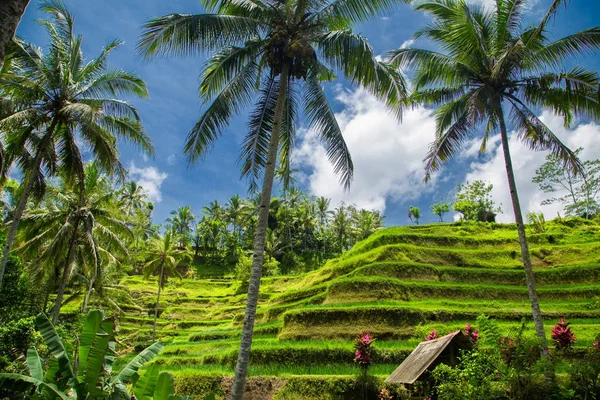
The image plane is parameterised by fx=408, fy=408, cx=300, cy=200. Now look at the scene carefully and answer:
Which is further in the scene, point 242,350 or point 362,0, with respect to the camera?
point 362,0

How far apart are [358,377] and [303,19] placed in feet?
35.3

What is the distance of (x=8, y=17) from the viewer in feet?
10.8

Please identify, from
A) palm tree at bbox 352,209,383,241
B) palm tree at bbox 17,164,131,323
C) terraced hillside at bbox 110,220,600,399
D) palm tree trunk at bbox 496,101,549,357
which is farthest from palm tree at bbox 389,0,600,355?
palm tree at bbox 352,209,383,241

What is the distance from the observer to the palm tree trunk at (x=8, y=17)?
128 inches

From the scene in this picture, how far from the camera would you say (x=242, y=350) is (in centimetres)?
769

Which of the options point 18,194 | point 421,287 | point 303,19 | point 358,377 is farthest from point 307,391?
point 18,194

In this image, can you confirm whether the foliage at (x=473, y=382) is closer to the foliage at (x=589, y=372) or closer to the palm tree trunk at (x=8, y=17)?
the foliage at (x=589, y=372)

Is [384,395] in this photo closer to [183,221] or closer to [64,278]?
[64,278]

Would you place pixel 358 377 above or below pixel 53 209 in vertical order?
below

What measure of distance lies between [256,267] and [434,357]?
436 centimetres

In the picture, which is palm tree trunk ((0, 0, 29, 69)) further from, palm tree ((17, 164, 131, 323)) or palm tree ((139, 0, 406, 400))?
palm tree ((17, 164, 131, 323))

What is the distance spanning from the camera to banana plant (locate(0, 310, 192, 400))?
5.59m

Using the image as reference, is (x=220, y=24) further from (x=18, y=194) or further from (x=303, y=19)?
(x=18, y=194)

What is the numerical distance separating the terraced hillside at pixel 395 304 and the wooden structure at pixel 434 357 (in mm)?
4060
